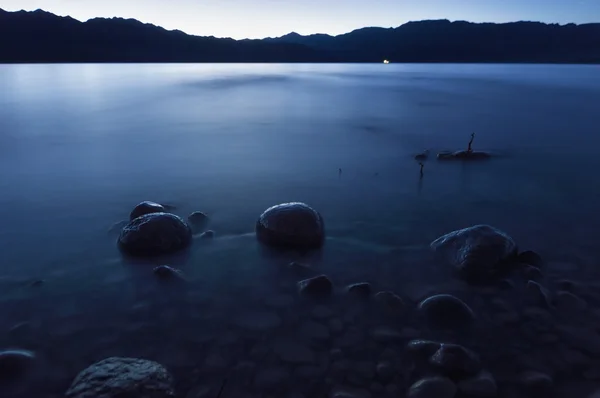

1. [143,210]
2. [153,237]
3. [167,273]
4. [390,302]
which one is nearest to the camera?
[390,302]

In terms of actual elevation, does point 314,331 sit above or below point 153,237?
below

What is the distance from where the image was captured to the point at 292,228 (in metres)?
5.41

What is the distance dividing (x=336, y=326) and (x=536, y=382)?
1.69m

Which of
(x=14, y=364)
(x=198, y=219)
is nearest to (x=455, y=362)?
(x=14, y=364)

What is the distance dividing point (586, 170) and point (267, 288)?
31.6 feet

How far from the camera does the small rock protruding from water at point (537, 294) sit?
4070 millimetres

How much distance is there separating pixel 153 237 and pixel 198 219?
1361mm

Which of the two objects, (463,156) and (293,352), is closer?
(293,352)

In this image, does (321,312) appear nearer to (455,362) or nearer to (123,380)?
(455,362)

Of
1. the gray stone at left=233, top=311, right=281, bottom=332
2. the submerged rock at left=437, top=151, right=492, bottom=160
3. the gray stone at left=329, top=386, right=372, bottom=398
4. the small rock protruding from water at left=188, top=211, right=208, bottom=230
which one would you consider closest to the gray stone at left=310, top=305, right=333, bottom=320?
the gray stone at left=233, top=311, right=281, bottom=332

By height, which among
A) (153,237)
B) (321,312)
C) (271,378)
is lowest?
(271,378)

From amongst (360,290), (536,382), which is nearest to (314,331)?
(360,290)

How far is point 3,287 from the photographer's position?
439 centimetres

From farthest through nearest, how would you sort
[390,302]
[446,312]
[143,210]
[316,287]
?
[143,210] → [316,287] → [390,302] → [446,312]
